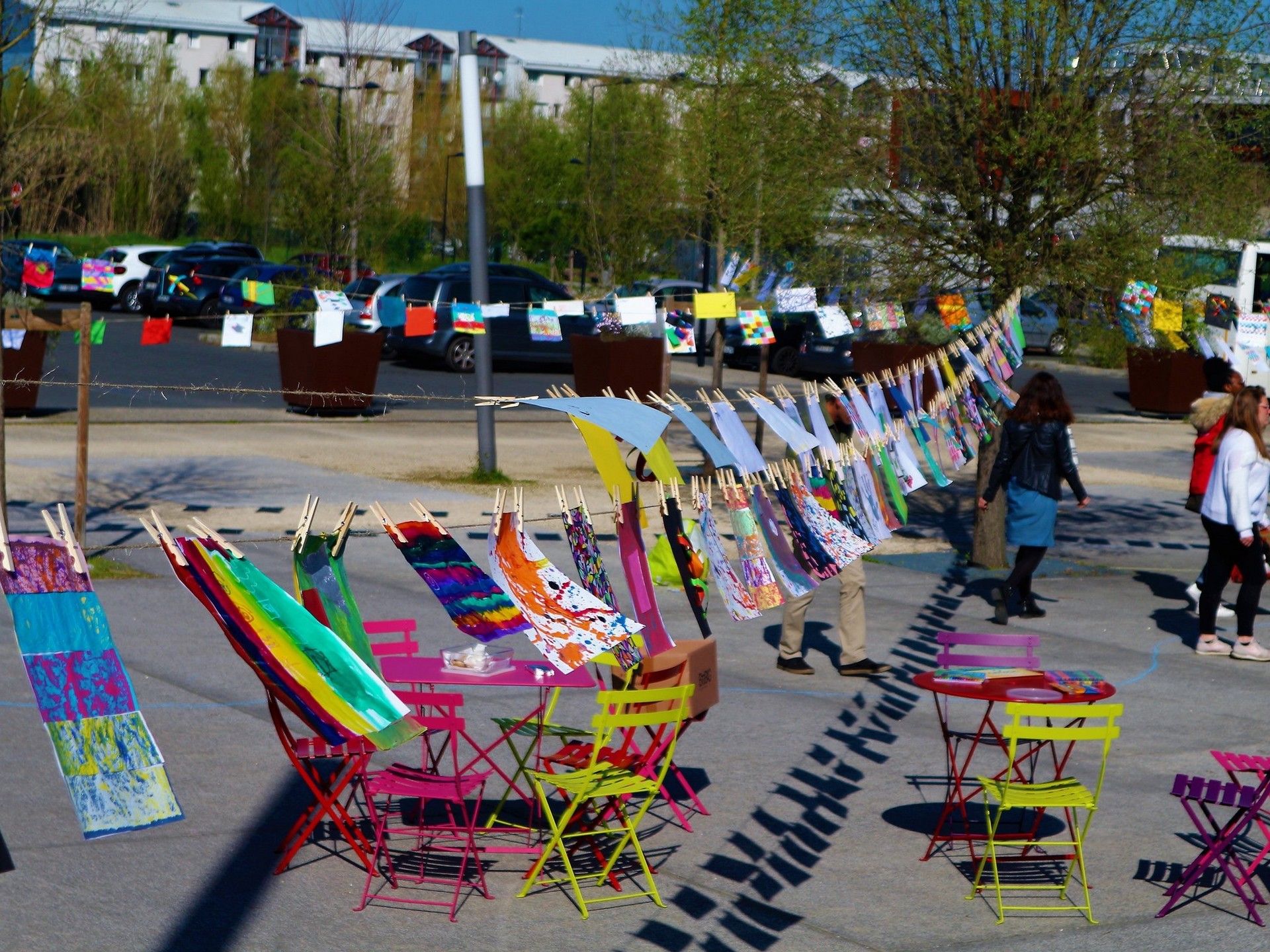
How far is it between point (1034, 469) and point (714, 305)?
3.43 meters

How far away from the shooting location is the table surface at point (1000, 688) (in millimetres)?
6023

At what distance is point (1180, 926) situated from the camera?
538cm

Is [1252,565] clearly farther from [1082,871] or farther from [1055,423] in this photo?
[1082,871]

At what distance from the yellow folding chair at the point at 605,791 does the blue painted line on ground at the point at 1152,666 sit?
13.5ft

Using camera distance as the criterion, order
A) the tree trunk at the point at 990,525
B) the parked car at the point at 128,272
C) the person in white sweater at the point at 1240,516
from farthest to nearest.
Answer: the parked car at the point at 128,272 → the tree trunk at the point at 990,525 → the person in white sweater at the point at 1240,516

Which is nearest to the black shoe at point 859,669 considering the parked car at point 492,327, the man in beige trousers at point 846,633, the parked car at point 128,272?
the man in beige trousers at point 846,633

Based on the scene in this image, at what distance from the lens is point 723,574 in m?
6.33

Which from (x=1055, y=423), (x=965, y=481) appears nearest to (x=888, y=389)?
(x=1055, y=423)

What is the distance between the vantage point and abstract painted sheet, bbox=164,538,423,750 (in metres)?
4.57

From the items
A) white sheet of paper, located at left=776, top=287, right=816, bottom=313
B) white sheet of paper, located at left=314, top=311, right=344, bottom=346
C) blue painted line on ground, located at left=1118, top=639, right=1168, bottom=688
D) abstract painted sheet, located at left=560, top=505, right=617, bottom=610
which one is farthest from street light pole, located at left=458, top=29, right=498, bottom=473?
abstract painted sheet, located at left=560, top=505, right=617, bottom=610

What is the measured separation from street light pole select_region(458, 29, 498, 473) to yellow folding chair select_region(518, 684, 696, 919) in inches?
382

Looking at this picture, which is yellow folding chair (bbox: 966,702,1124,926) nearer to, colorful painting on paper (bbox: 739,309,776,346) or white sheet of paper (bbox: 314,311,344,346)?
colorful painting on paper (bbox: 739,309,776,346)

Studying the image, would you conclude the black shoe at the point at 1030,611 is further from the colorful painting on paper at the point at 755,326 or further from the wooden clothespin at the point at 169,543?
the wooden clothespin at the point at 169,543

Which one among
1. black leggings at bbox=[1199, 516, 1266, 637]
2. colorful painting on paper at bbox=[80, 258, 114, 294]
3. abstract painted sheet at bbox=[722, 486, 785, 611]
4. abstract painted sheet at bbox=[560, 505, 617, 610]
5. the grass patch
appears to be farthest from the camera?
colorful painting on paper at bbox=[80, 258, 114, 294]
